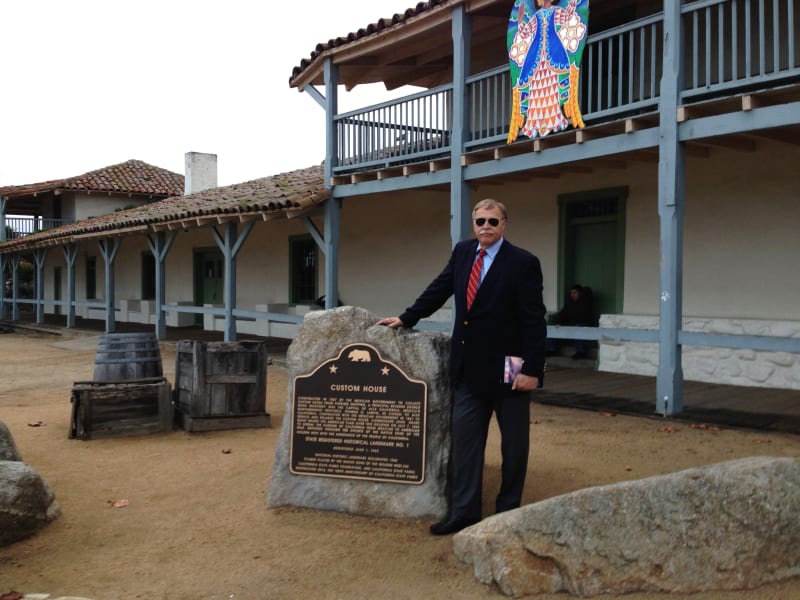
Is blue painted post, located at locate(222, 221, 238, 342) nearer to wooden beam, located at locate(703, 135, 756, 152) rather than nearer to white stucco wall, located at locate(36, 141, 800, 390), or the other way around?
white stucco wall, located at locate(36, 141, 800, 390)

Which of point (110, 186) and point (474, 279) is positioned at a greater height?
point (110, 186)

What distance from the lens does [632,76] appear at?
9.01 meters

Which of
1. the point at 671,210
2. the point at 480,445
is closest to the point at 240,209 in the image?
the point at 671,210

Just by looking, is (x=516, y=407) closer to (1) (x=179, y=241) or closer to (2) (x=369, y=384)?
(2) (x=369, y=384)

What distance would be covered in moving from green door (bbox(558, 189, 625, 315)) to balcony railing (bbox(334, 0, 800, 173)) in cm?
140

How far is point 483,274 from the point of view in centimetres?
421

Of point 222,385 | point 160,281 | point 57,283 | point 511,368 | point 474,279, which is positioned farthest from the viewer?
point 57,283

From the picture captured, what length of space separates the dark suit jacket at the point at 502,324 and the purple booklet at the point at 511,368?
3 cm

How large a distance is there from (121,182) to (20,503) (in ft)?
100

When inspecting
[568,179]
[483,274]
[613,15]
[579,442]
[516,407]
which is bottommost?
[579,442]

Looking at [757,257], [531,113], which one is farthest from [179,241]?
[757,257]

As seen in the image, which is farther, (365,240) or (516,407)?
(365,240)

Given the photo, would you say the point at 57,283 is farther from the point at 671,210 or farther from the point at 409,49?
the point at 671,210

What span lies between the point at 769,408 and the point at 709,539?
5038mm
